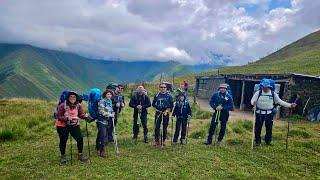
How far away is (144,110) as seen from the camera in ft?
56.1

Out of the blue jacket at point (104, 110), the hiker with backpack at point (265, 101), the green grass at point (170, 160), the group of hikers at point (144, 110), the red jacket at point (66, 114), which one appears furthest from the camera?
the hiker with backpack at point (265, 101)

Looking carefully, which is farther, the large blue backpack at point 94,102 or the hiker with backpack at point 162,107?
the hiker with backpack at point 162,107

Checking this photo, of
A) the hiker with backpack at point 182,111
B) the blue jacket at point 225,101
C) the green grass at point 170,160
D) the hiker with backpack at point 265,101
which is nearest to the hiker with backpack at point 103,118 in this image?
the green grass at point 170,160

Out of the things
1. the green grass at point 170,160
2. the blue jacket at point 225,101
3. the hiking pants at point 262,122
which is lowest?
the green grass at point 170,160

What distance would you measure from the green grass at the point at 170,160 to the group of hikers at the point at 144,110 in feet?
2.20

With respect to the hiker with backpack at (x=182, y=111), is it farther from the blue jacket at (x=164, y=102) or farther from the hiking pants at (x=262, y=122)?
the hiking pants at (x=262, y=122)

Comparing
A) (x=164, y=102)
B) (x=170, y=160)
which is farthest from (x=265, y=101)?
(x=170, y=160)

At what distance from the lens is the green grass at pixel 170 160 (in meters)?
11.9

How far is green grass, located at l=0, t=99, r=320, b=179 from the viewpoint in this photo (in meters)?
11.9

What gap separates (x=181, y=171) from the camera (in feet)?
40.1

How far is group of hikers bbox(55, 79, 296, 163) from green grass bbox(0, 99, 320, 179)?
0.67 metres

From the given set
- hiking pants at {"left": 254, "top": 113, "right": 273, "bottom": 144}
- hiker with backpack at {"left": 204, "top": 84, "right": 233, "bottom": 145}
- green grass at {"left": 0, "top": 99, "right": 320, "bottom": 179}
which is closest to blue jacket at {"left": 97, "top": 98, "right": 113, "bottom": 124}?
green grass at {"left": 0, "top": 99, "right": 320, "bottom": 179}

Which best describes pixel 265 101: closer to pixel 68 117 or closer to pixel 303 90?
pixel 68 117

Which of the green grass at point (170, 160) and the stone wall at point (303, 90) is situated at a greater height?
Result: the stone wall at point (303, 90)
